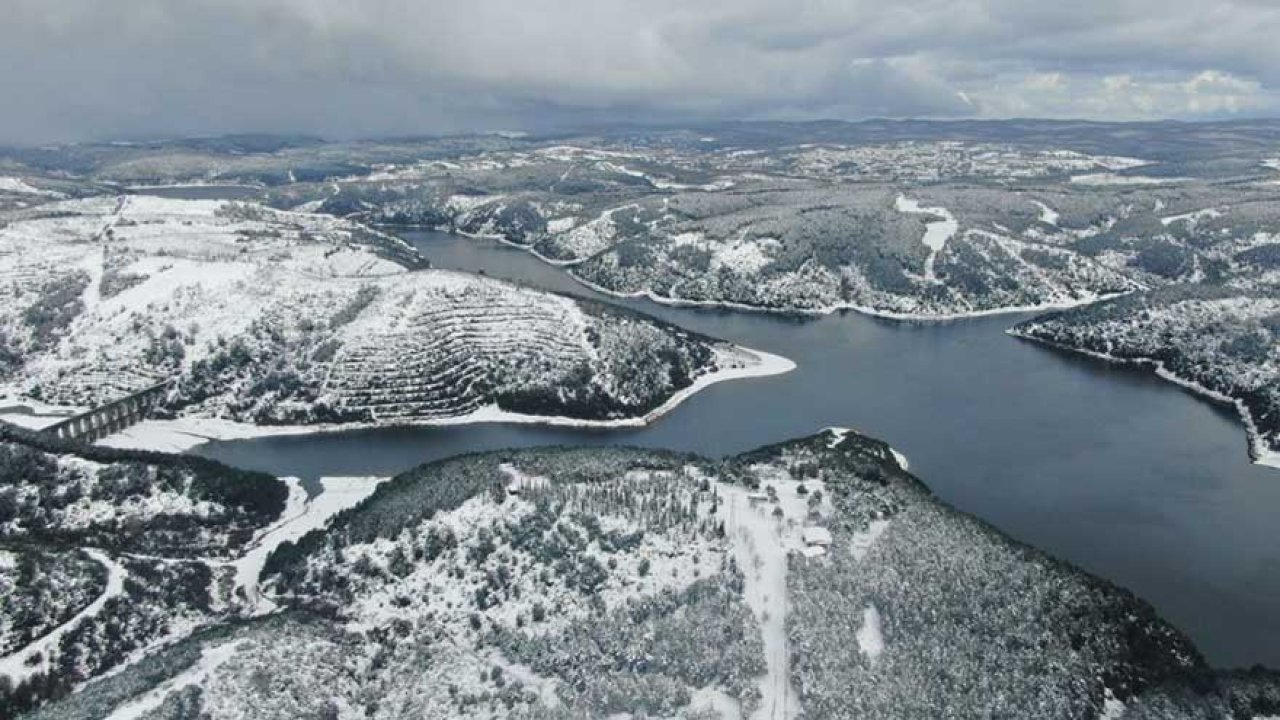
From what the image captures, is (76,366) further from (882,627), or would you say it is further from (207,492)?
(882,627)

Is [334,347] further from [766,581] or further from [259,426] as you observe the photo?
[766,581]

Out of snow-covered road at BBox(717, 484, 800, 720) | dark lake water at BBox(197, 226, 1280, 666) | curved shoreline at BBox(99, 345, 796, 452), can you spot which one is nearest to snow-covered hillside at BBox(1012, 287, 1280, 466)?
dark lake water at BBox(197, 226, 1280, 666)

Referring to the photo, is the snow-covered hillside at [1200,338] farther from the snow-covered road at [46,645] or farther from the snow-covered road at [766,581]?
the snow-covered road at [46,645]

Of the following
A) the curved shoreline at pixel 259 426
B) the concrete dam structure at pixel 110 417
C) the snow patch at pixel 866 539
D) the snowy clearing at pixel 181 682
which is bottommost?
the curved shoreline at pixel 259 426

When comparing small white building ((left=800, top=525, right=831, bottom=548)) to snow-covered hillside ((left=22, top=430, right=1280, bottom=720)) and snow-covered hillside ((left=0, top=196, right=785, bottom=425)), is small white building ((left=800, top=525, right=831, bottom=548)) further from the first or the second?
snow-covered hillside ((left=0, top=196, right=785, bottom=425))

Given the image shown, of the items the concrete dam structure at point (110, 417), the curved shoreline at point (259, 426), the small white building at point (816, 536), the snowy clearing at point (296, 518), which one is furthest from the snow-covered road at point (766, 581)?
the concrete dam structure at point (110, 417)

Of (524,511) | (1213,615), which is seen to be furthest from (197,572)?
A: (1213,615)

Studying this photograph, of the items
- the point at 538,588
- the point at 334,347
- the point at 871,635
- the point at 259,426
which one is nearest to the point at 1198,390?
the point at 871,635
